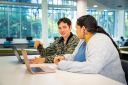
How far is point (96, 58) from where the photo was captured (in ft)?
5.83

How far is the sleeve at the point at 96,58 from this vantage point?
1778 millimetres

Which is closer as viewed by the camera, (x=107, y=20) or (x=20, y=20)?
(x=20, y=20)

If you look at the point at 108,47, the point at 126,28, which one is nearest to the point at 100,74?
the point at 108,47

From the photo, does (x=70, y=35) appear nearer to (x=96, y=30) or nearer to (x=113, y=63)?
(x=96, y=30)

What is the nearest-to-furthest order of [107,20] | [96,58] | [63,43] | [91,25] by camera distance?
1. [96,58]
2. [91,25]
3. [63,43]
4. [107,20]

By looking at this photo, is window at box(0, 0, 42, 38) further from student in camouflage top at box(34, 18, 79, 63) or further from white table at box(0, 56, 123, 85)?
white table at box(0, 56, 123, 85)

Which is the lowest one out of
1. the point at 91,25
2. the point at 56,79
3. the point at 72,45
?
the point at 56,79

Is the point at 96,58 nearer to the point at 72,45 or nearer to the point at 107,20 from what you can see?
the point at 72,45

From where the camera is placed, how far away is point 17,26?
14055 mm

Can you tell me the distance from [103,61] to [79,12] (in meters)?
8.37

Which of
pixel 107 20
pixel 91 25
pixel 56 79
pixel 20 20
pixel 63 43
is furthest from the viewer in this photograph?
pixel 107 20

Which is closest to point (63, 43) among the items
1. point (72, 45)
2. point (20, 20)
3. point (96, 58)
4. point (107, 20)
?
point (72, 45)

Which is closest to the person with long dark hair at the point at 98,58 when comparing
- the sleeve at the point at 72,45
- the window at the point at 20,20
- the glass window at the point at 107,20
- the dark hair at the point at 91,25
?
the dark hair at the point at 91,25

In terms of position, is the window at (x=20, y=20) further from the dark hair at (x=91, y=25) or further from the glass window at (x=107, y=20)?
the dark hair at (x=91, y=25)
